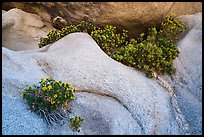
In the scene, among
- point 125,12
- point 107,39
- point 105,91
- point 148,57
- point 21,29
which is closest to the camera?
point 105,91

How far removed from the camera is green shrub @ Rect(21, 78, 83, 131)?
5074 mm

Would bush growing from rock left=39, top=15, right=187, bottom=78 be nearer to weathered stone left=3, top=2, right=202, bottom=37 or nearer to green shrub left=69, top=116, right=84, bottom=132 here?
weathered stone left=3, top=2, right=202, bottom=37

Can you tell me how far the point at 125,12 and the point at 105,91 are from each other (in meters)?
2.97

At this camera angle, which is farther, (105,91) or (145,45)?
(145,45)

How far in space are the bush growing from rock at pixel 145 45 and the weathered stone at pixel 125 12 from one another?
20cm

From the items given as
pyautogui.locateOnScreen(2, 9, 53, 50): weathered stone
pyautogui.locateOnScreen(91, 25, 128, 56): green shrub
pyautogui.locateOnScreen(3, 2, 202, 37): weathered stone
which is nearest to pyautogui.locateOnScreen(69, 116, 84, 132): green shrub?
pyautogui.locateOnScreen(91, 25, 128, 56): green shrub

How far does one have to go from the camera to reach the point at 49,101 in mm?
5102

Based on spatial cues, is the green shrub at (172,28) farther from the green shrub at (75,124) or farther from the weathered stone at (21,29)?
the green shrub at (75,124)

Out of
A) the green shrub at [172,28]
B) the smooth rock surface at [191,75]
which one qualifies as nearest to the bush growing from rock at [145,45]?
the green shrub at [172,28]

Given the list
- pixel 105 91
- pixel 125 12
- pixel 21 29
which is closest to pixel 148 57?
pixel 105 91

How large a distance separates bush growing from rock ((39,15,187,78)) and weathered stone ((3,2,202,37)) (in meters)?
0.20

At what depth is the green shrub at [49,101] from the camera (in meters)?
5.07

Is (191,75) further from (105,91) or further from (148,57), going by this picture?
(105,91)

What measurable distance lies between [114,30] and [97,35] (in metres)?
0.62
